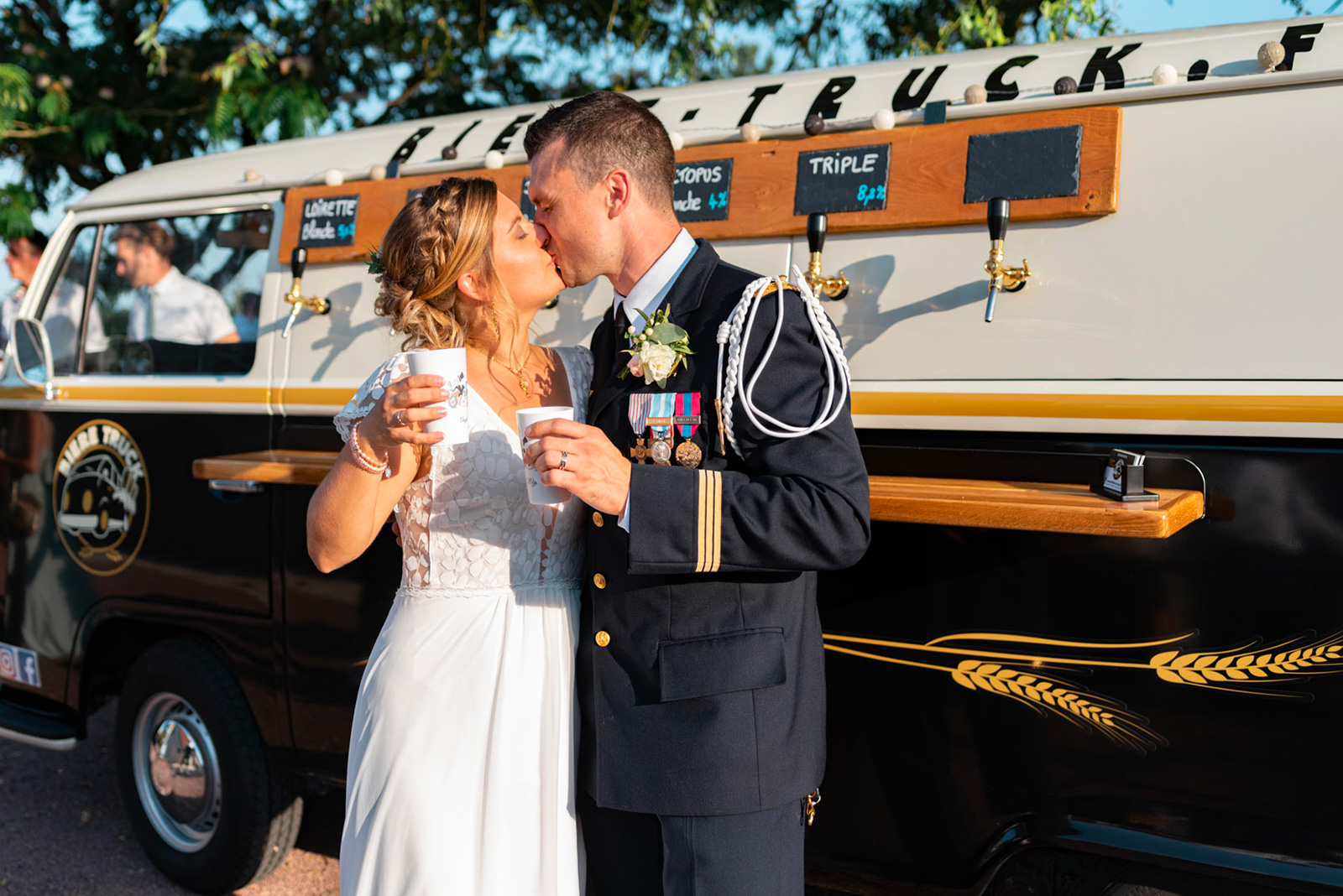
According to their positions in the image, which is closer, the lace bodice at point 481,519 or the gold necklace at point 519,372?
the lace bodice at point 481,519

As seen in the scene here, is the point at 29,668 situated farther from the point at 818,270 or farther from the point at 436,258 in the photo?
the point at 818,270

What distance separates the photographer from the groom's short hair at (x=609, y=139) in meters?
2.13

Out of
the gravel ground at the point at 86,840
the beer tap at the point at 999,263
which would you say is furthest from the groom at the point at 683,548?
the gravel ground at the point at 86,840

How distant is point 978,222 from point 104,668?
3.55 meters

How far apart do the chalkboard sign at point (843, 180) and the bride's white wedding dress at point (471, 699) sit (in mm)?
1045

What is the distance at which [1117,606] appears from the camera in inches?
87.8

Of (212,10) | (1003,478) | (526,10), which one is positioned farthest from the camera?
(526,10)

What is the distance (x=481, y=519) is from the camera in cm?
223

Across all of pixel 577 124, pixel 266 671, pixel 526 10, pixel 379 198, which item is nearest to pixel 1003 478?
pixel 577 124

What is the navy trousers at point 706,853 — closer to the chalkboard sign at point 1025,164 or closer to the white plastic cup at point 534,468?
the white plastic cup at point 534,468

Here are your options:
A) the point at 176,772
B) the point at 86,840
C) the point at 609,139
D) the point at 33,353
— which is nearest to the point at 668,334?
the point at 609,139

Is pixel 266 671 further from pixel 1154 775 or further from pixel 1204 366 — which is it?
pixel 1204 366

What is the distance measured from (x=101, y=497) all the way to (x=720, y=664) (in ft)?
9.23

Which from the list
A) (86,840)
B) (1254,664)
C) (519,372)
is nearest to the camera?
(1254,664)
